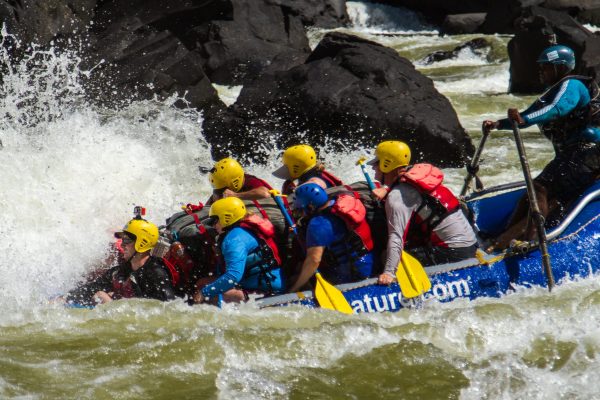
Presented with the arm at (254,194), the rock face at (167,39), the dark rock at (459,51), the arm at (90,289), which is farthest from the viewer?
the dark rock at (459,51)

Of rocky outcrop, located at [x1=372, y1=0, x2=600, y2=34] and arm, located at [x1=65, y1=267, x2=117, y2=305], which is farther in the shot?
rocky outcrop, located at [x1=372, y1=0, x2=600, y2=34]

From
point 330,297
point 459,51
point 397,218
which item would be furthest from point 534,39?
point 330,297

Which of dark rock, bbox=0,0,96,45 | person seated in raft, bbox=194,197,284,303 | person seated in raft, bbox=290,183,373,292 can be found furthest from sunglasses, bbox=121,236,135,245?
dark rock, bbox=0,0,96,45

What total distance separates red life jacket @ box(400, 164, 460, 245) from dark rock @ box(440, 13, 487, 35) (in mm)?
18437

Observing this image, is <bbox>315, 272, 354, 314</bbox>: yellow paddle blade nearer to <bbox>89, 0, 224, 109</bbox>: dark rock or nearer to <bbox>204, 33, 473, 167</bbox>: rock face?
<bbox>204, 33, 473, 167</bbox>: rock face

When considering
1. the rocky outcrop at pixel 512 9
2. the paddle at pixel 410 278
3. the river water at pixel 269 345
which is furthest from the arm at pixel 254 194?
the rocky outcrop at pixel 512 9

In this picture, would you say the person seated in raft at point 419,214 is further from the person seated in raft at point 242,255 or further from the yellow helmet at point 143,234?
the yellow helmet at point 143,234

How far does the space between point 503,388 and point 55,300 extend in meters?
3.72

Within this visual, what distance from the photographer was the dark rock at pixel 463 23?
78.6 ft

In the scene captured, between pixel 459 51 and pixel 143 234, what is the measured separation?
51.2 ft

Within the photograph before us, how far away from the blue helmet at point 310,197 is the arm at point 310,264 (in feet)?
1.03

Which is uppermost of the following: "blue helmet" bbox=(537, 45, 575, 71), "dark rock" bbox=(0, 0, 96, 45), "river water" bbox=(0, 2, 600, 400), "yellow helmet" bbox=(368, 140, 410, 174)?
"dark rock" bbox=(0, 0, 96, 45)

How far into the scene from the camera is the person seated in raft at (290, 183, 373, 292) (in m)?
6.24

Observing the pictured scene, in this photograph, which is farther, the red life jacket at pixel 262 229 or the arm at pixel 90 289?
the arm at pixel 90 289
